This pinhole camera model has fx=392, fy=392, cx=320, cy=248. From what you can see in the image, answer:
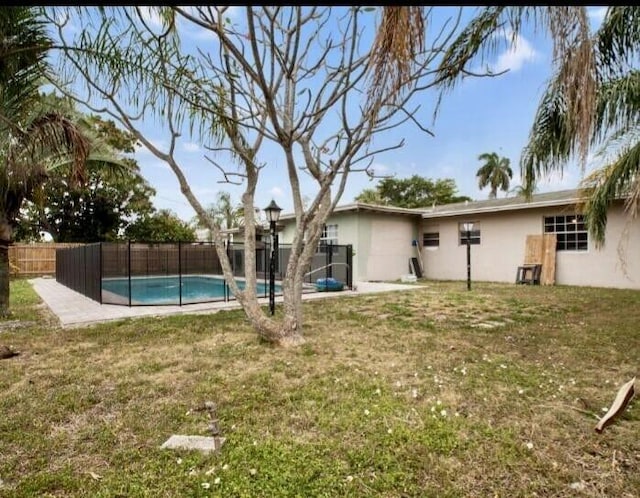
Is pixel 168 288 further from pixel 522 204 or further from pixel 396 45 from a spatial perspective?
pixel 396 45

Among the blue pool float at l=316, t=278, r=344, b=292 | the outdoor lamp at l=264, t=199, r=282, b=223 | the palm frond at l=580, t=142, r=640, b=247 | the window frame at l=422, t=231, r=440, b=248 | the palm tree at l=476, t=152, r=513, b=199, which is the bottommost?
the blue pool float at l=316, t=278, r=344, b=292

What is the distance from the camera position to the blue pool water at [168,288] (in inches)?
461

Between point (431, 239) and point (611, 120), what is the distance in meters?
10.7

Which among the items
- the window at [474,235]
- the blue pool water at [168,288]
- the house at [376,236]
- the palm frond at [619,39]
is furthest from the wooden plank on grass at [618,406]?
the window at [474,235]

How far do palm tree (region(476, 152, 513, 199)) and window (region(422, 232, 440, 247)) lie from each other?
1843 cm

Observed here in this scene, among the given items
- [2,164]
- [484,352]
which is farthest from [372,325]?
[2,164]

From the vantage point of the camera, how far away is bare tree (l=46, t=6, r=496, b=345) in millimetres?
4262

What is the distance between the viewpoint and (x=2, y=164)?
5785 mm

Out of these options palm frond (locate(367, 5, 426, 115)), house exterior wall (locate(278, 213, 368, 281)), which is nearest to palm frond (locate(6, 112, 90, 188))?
palm frond (locate(367, 5, 426, 115))

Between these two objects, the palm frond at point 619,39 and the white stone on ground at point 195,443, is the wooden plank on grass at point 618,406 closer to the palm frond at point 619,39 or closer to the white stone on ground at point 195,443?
the white stone on ground at point 195,443

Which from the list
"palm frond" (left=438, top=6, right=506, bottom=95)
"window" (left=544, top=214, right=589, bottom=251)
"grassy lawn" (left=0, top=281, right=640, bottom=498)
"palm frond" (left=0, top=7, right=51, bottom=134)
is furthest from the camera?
"window" (left=544, top=214, right=589, bottom=251)

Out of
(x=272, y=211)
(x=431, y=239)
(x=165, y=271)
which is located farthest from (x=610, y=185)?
(x=165, y=271)

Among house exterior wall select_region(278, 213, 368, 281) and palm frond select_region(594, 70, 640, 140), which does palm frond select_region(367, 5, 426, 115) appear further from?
house exterior wall select_region(278, 213, 368, 281)

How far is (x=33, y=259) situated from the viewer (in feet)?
59.0
